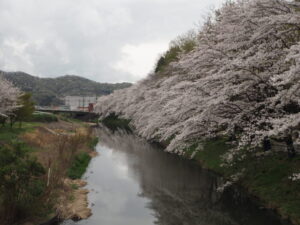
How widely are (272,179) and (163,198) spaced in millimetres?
6478

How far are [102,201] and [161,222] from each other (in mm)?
4637

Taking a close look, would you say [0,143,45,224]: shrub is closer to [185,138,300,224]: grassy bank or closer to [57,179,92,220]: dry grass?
[57,179,92,220]: dry grass

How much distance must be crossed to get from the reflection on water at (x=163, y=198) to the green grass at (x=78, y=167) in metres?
0.61

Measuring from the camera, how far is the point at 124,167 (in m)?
28.2

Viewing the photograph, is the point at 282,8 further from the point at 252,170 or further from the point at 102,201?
the point at 102,201

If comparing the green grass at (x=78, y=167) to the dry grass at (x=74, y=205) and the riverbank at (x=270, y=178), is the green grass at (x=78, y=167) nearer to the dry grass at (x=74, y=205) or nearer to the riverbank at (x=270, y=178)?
the dry grass at (x=74, y=205)

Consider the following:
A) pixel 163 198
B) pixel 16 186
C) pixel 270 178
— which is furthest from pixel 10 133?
pixel 270 178

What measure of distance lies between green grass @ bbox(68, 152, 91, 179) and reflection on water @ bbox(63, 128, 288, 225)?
61 centimetres

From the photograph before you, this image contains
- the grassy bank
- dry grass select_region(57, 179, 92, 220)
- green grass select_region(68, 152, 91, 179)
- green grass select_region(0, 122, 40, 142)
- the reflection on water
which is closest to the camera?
dry grass select_region(57, 179, 92, 220)

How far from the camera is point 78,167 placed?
25516 millimetres

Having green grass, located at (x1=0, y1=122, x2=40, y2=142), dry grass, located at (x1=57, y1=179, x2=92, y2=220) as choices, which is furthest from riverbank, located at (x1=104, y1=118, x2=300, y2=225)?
green grass, located at (x1=0, y1=122, x2=40, y2=142)

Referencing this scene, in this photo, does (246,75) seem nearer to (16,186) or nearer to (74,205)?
(74,205)

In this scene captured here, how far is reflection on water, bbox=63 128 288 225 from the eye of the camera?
15367 mm

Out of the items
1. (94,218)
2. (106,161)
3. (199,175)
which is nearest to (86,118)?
(106,161)
